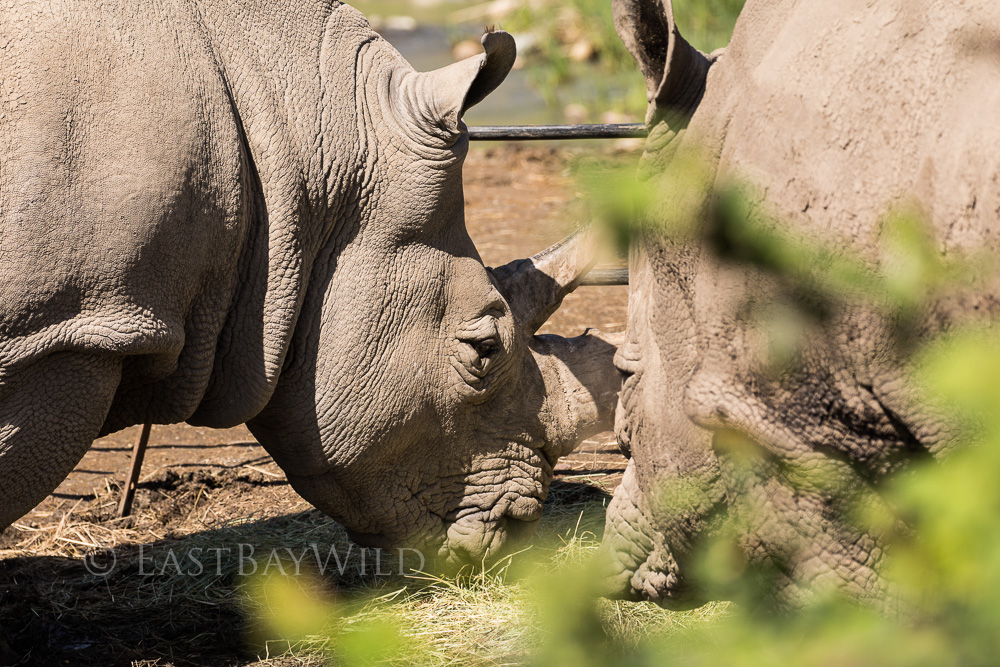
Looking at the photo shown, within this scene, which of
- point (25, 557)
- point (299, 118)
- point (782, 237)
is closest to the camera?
point (782, 237)

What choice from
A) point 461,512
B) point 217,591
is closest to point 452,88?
point 461,512

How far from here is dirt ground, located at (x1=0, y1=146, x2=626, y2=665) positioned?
3.57 meters

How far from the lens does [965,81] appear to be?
140 centimetres

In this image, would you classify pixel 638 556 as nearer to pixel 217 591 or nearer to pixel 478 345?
pixel 478 345

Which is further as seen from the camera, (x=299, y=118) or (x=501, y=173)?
(x=501, y=173)

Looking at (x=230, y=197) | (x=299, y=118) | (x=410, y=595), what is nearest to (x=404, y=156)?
(x=299, y=118)

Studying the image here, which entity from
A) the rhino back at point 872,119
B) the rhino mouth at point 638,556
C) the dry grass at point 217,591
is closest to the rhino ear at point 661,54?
the rhino back at point 872,119

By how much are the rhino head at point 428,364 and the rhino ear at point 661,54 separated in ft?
4.53

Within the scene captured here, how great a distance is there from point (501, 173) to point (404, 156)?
21.9ft

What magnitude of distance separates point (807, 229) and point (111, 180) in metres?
1.77

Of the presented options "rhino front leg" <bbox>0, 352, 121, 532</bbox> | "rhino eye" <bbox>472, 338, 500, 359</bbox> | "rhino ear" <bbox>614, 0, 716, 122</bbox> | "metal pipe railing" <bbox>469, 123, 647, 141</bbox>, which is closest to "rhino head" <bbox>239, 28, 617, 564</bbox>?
"rhino eye" <bbox>472, 338, 500, 359</bbox>

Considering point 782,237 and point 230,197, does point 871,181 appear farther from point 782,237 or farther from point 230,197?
point 230,197

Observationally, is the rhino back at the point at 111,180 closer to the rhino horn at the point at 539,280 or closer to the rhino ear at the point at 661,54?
the rhino horn at the point at 539,280

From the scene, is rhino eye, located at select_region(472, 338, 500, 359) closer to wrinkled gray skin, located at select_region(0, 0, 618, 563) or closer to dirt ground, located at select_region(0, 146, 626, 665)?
wrinkled gray skin, located at select_region(0, 0, 618, 563)
